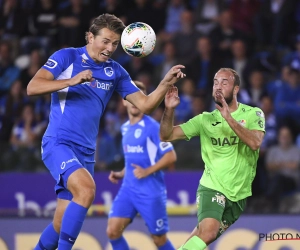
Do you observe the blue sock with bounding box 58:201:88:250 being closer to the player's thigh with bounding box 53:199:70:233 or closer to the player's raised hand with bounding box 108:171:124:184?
the player's thigh with bounding box 53:199:70:233

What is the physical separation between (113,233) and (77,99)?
2334 mm

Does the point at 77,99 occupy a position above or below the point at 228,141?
above

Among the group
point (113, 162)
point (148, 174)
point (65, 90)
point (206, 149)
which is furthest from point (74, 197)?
point (113, 162)

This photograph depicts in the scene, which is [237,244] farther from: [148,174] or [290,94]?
[290,94]

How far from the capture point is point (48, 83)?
Answer: 6266mm

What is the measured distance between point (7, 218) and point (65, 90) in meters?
2.99

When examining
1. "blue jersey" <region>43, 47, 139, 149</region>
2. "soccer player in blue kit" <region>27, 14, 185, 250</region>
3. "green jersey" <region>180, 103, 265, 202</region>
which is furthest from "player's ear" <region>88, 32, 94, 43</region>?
"green jersey" <region>180, 103, 265, 202</region>

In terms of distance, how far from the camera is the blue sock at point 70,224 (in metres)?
6.09

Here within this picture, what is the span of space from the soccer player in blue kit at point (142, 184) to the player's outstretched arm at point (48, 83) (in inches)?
90.8

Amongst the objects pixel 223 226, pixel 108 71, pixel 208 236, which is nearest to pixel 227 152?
pixel 223 226

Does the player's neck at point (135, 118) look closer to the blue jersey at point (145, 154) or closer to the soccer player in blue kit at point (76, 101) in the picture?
the blue jersey at point (145, 154)

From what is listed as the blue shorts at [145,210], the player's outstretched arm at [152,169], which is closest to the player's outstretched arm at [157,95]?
the player's outstretched arm at [152,169]

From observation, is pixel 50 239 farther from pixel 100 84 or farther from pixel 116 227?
pixel 116 227

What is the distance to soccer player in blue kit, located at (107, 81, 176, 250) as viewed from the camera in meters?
8.43
